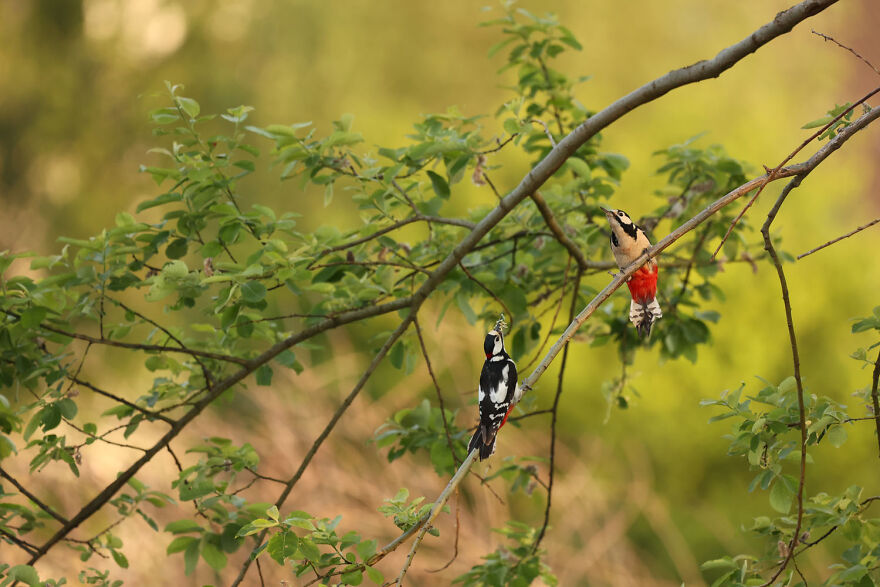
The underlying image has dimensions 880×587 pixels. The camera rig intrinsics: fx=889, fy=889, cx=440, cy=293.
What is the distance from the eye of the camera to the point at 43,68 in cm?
601

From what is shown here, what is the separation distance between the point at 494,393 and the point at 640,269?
203mm

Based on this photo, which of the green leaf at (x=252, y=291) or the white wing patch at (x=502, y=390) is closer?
the white wing patch at (x=502, y=390)

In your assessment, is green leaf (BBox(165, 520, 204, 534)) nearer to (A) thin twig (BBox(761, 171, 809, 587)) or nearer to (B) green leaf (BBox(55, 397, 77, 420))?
(B) green leaf (BBox(55, 397, 77, 420))

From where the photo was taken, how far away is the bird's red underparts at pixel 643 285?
861 mm

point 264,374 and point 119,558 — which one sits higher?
point 264,374

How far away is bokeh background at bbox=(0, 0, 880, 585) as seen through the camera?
3670 millimetres

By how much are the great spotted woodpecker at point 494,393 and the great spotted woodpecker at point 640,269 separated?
0.14m

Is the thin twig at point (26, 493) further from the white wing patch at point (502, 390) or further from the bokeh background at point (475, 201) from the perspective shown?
the bokeh background at point (475, 201)

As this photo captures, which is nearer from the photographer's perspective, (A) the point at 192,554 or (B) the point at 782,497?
(B) the point at 782,497

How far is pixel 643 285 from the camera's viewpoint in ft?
2.84

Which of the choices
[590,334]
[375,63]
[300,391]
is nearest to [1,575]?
[590,334]

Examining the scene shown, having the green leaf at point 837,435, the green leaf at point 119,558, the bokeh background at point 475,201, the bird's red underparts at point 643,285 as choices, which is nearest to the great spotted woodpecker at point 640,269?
the bird's red underparts at point 643,285

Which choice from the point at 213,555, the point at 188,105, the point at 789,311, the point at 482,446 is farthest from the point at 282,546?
the point at 188,105

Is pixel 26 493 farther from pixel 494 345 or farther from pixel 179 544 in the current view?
pixel 494 345
